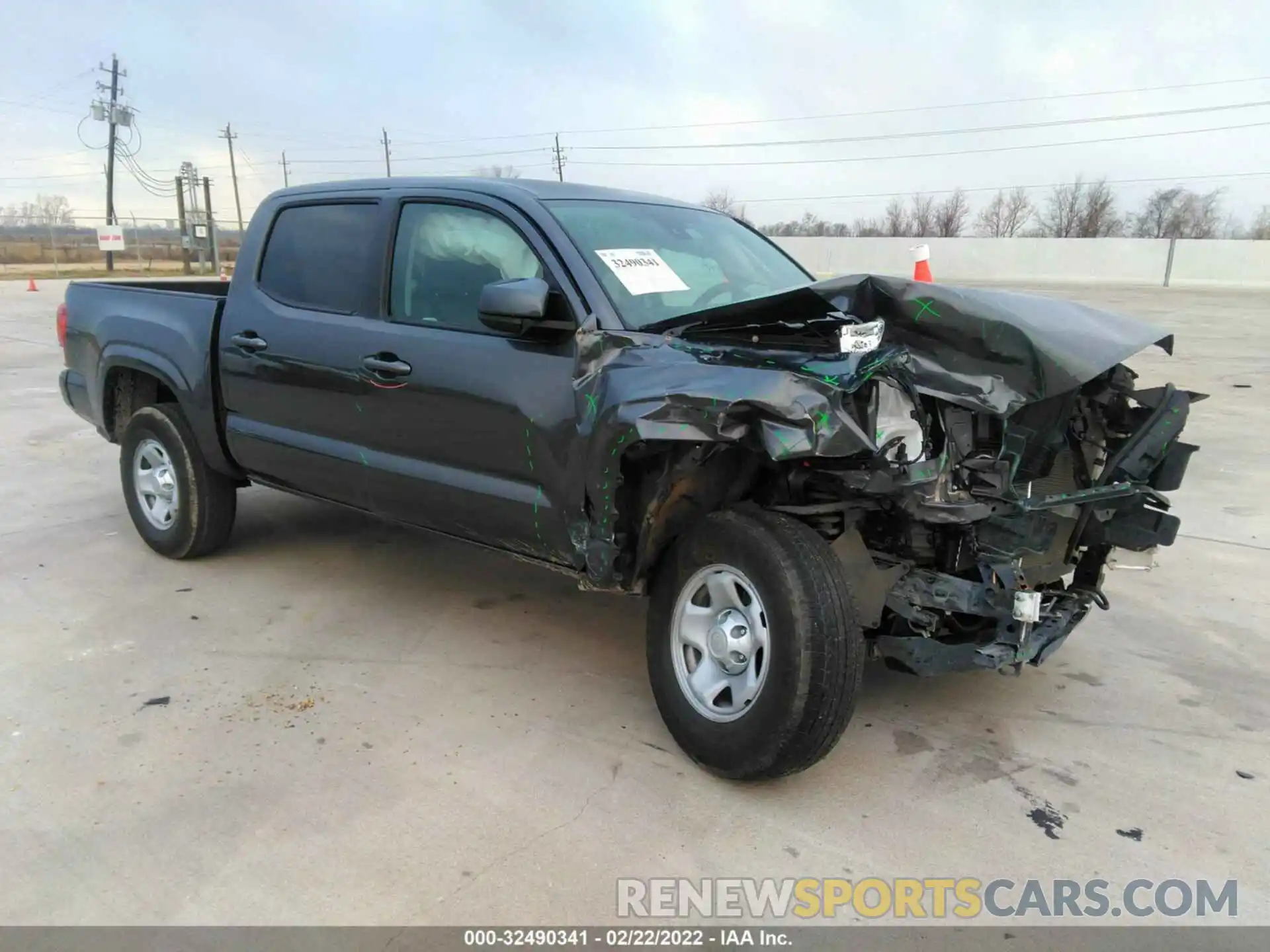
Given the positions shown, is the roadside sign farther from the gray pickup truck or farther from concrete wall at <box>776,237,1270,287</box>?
the gray pickup truck

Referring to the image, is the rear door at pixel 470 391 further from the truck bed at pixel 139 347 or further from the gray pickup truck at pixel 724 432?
the truck bed at pixel 139 347

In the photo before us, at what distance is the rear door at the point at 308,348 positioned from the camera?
398 centimetres

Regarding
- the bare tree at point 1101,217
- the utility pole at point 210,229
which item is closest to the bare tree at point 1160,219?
the bare tree at point 1101,217

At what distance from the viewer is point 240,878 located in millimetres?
2543

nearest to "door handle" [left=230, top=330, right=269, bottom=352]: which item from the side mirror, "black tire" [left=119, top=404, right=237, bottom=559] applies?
"black tire" [left=119, top=404, right=237, bottom=559]

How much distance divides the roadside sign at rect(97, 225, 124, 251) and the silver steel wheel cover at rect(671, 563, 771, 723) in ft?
152

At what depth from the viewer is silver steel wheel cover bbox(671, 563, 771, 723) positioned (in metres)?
2.90

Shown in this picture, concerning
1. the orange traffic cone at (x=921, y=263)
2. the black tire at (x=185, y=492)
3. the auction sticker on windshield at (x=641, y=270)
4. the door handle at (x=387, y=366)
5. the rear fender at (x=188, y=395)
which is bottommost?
the black tire at (x=185, y=492)

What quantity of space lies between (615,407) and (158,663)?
2.32 metres

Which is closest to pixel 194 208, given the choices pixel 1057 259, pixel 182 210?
pixel 182 210

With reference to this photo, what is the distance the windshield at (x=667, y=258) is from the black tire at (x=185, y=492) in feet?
8.29

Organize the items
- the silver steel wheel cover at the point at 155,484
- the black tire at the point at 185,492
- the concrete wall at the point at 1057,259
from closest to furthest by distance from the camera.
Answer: the black tire at the point at 185,492
the silver steel wheel cover at the point at 155,484
the concrete wall at the point at 1057,259

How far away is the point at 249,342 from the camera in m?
4.39
